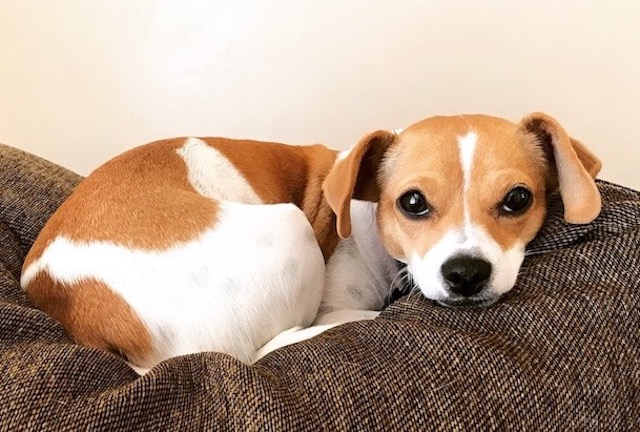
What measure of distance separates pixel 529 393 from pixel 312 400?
38cm

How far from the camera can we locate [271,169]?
6.82 ft

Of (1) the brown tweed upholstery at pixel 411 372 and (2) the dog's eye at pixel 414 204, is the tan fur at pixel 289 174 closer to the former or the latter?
(2) the dog's eye at pixel 414 204

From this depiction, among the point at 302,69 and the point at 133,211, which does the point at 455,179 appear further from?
the point at 302,69

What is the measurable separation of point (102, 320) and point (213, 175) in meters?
0.59

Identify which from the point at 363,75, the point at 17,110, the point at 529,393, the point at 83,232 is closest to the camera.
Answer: the point at 529,393

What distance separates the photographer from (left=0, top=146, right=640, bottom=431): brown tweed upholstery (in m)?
1.15

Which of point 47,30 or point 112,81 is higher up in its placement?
point 47,30

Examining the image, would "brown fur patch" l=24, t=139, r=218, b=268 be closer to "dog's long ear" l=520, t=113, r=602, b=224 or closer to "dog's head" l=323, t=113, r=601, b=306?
"dog's head" l=323, t=113, r=601, b=306

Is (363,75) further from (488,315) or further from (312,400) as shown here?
(312,400)

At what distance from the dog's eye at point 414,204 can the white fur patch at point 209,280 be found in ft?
0.90

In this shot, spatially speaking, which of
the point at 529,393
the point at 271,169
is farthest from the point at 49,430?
the point at 271,169

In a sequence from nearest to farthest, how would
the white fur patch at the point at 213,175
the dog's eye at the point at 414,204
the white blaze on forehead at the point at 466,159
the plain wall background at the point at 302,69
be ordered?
the white blaze on forehead at the point at 466,159 → the dog's eye at the point at 414,204 → the white fur patch at the point at 213,175 → the plain wall background at the point at 302,69

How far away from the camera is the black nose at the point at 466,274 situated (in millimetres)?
1423

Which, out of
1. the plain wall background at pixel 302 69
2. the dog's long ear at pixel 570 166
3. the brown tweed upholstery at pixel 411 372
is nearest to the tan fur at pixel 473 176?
the dog's long ear at pixel 570 166
